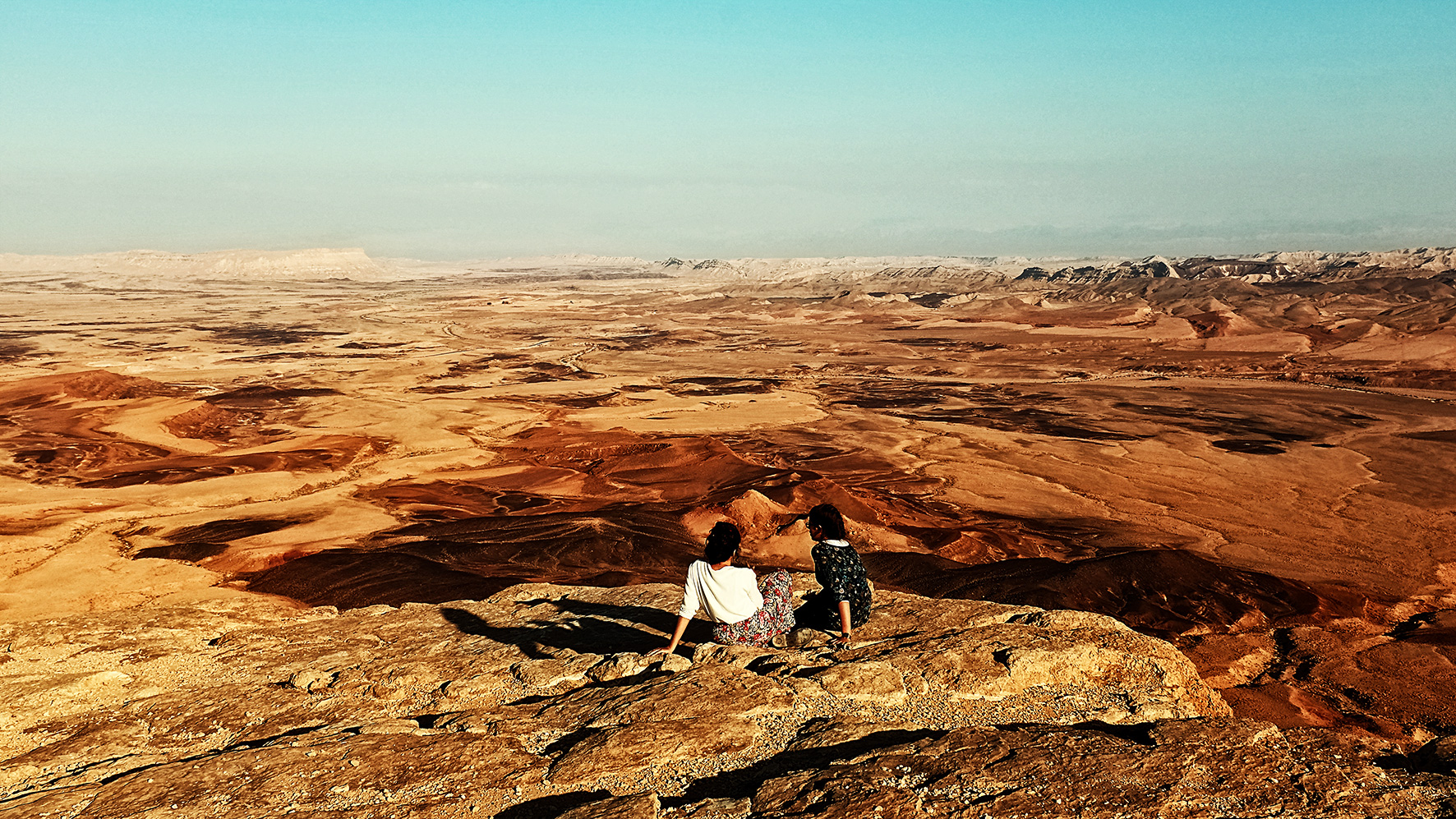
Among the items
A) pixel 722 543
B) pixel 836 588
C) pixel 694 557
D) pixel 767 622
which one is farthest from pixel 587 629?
pixel 694 557

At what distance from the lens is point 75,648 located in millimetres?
8023

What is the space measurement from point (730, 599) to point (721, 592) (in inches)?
4.5

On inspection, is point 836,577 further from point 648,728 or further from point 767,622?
point 648,728

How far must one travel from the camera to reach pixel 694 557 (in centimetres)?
1702

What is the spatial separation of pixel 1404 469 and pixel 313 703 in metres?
A: 29.9

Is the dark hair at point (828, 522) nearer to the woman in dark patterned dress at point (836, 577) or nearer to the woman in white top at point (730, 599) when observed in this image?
the woman in dark patterned dress at point (836, 577)

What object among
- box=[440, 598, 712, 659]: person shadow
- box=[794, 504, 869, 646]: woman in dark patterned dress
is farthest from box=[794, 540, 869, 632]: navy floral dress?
box=[440, 598, 712, 659]: person shadow

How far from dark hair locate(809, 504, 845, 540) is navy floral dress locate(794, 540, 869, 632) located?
0.16 feet

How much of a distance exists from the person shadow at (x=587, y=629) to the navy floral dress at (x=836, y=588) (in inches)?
35.8

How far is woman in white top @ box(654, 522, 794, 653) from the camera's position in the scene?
21.1 feet

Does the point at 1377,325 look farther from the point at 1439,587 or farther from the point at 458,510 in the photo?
the point at 458,510

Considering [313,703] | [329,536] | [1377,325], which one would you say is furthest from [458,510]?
[1377,325]

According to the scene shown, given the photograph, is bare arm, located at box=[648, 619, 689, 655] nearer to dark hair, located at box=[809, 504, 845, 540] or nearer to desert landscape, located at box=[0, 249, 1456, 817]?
desert landscape, located at box=[0, 249, 1456, 817]

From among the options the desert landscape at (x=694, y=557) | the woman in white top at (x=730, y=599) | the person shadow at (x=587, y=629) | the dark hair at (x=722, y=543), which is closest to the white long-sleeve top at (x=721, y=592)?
the woman in white top at (x=730, y=599)
